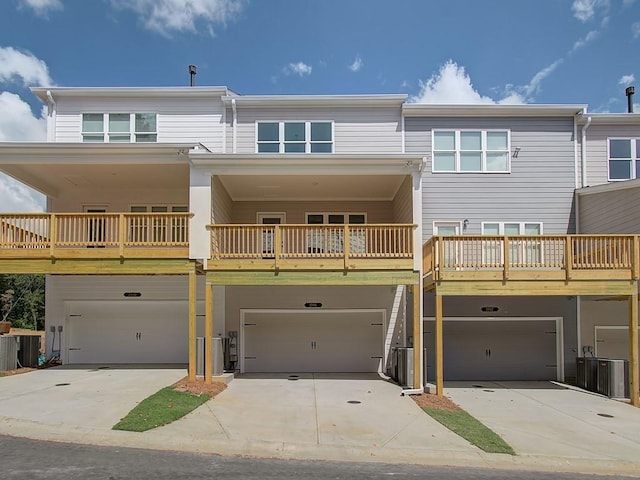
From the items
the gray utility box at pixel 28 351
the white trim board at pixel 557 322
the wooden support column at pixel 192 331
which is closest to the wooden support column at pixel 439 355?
the white trim board at pixel 557 322

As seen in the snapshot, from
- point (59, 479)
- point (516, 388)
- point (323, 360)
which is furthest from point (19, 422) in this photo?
point (516, 388)

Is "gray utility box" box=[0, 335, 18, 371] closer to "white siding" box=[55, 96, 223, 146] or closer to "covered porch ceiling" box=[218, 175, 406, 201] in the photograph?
"white siding" box=[55, 96, 223, 146]

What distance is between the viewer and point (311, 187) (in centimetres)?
1622

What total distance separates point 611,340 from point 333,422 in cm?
1115

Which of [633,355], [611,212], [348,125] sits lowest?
[633,355]

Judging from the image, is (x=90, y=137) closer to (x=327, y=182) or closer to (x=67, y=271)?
(x=67, y=271)

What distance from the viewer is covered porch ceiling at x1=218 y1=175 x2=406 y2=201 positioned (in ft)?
49.8

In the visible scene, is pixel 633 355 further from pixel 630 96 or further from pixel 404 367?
pixel 630 96

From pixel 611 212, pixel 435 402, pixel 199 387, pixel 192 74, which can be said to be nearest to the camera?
pixel 435 402

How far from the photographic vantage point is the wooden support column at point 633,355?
506 inches

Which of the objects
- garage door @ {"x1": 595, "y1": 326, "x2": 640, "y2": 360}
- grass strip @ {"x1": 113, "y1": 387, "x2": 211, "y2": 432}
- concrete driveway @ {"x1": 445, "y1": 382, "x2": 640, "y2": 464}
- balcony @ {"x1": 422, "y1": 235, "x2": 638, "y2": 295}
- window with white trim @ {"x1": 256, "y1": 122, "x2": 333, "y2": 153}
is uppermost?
window with white trim @ {"x1": 256, "y1": 122, "x2": 333, "y2": 153}

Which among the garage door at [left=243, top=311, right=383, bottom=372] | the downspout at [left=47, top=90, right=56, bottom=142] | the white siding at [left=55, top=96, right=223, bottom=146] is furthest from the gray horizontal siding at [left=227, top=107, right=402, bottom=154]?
the downspout at [left=47, top=90, right=56, bottom=142]

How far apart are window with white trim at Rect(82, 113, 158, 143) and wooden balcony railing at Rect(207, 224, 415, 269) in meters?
5.07

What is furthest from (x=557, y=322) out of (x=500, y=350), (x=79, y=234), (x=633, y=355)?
(x=79, y=234)
